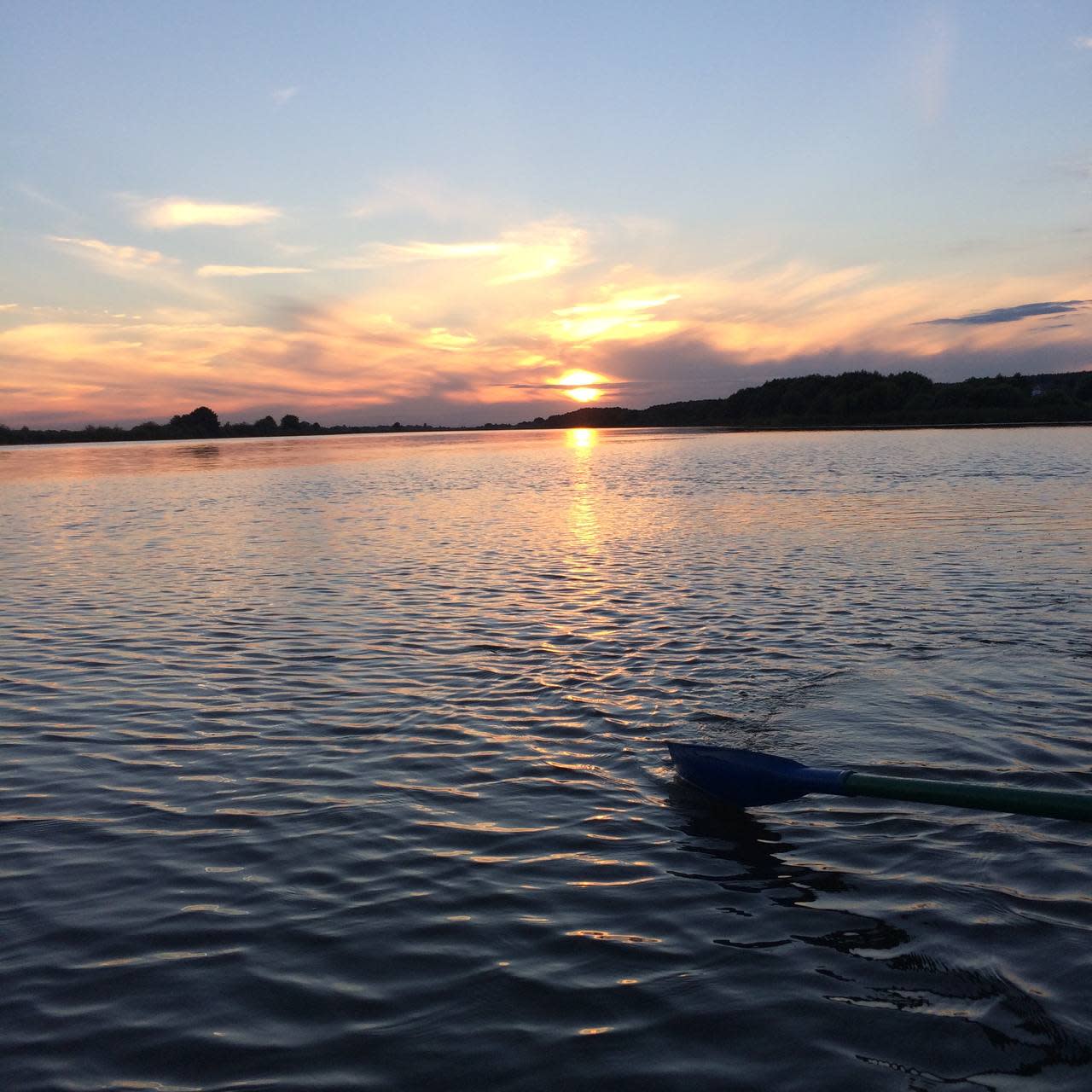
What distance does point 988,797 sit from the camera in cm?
626

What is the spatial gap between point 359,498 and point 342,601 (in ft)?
96.2

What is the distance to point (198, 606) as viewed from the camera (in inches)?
714

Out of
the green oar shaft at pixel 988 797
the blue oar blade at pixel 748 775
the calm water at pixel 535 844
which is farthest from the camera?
the blue oar blade at pixel 748 775

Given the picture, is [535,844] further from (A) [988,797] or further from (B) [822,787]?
(A) [988,797]

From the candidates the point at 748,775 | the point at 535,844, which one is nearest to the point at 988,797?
the point at 748,775

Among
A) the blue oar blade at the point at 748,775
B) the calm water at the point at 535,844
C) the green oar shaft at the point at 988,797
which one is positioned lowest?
the calm water at the point at 535,844

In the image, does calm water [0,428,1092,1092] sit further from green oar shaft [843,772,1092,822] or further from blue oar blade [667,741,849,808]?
green oar shaft [843,772,1092,822]

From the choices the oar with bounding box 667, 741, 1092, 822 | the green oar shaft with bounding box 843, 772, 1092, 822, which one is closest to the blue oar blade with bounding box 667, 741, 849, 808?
the oar with bounding box 667, 741, 1092, 822

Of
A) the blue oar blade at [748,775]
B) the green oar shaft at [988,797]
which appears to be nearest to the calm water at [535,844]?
the blue oar blade at [748,775]

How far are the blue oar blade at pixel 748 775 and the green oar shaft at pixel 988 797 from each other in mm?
419

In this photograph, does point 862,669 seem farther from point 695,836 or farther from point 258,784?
point 258,784

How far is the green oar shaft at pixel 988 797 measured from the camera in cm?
607

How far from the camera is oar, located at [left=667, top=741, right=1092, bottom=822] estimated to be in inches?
241

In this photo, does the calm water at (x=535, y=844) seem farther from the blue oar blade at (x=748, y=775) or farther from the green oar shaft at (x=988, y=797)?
the green oar shaft at (x=988, y=797)
